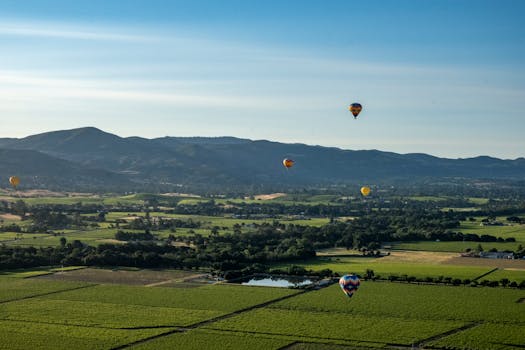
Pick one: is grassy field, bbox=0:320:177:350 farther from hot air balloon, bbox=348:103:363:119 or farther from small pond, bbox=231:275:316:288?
hot air balloon, bbox=348:103:363:119

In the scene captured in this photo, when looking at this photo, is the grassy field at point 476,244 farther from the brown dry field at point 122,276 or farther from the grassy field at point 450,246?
the brown dry field at point 122,276

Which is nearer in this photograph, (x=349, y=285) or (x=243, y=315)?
(x=243, y=315)

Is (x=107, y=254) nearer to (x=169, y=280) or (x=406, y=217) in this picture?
(x=169, y=280)

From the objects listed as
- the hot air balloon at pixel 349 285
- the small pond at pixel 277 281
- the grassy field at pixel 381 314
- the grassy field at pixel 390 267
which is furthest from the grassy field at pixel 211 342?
the grassy field at pixel 390 267

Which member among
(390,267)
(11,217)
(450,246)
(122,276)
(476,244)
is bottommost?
(122,276)

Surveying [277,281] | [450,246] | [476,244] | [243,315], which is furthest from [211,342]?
[476,244]

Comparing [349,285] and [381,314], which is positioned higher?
[349,285]

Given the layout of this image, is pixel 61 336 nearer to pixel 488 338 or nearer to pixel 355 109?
pixel 488 338
